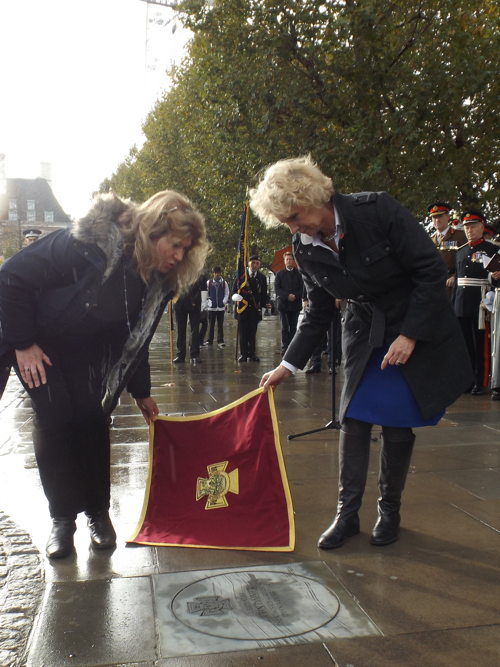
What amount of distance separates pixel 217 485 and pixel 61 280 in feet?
4.24

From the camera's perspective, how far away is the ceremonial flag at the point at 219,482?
3406mm

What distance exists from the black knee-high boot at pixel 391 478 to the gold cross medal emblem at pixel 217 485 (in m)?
0.73

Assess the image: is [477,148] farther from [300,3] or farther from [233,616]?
[233,616]

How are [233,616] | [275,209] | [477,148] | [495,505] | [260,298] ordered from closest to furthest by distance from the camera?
[233,616] → [275,209] → [495,505] → [260,298] → [477,148]

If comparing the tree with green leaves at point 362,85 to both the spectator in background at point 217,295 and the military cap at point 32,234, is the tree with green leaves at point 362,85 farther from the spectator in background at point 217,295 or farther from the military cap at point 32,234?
the military cap at point 32,234

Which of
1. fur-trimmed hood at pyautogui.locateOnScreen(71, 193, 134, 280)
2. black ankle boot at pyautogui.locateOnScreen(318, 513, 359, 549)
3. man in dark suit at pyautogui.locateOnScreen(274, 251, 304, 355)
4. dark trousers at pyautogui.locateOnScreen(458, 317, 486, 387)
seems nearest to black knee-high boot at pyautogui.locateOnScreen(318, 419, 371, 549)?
black ankle boot at pyautogui.locateOnScreen(318, 513, 359, 549)

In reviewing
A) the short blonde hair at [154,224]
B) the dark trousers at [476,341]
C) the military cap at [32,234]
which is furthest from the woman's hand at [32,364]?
the military cap at [32,234]

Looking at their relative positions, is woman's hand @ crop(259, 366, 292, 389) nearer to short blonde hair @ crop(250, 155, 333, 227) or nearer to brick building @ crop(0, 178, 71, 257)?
short blonde hair @ crop(250, 155, 333, 227)

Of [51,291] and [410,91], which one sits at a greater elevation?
[410,91]

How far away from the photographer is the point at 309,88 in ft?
44.1

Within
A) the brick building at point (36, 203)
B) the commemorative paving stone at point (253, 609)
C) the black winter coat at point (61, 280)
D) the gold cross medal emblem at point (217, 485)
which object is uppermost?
the brick building at point (36, 203)

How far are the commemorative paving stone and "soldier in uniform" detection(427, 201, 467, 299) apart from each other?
6312mm

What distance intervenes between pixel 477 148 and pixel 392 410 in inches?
525

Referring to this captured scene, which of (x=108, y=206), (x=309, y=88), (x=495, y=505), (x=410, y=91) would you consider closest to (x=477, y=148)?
(x=410, y=91)
